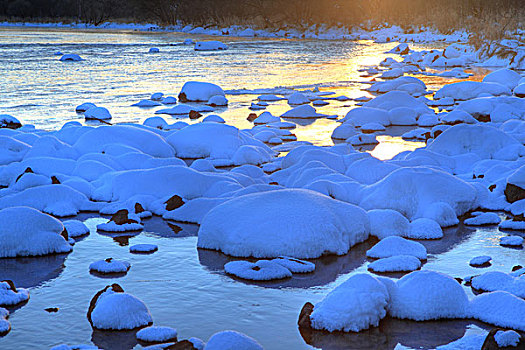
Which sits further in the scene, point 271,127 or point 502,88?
point 502,88

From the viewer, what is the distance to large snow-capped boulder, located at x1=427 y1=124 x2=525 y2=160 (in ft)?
36.6

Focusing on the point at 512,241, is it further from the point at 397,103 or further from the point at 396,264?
the point at 397,103

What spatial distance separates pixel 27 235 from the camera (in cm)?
723

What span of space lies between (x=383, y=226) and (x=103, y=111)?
10.3 m

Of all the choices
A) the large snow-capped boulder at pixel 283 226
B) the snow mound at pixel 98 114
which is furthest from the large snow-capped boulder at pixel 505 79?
the large snow-capped boulder at pixel 283 226

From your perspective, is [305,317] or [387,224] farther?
[387,224]

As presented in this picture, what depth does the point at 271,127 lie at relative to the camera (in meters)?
15.1

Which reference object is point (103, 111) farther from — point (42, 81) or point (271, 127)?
point (42, 81)

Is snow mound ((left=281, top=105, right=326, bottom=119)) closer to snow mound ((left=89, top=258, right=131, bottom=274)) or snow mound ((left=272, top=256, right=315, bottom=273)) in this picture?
snow mound ((left=272, top=256, right=315, bottom=273))

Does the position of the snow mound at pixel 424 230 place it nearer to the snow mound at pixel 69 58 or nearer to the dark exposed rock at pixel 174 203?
the dark exposed rock at pixel 174 203

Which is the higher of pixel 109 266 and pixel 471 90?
pixel 471 90

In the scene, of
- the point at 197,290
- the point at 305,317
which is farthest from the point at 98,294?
the point at 305,317

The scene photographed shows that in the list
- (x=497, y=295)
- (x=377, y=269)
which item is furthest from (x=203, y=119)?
(x=497, y=295)

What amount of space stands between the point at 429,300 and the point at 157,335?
7.07ft
